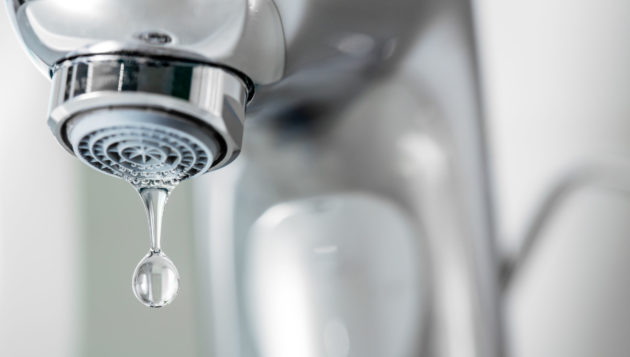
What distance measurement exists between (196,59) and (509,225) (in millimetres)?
173

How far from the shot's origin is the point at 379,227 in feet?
0.84

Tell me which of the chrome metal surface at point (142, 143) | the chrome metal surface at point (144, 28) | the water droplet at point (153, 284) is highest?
the chrome metal surface at point (144, 28)

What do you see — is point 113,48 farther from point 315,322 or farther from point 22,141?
point 22,141

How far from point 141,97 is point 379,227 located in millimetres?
102

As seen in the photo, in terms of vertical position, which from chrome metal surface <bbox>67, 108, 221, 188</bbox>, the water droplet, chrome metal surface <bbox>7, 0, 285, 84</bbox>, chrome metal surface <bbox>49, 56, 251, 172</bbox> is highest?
chrome metal surface <bbox>7, 0, 285, 84</bbox>

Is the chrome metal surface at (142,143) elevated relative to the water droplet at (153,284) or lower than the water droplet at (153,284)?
elevated

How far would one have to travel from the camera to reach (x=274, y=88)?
0.82 feet

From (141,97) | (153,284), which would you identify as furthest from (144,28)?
(153,284)

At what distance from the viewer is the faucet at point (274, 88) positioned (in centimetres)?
21

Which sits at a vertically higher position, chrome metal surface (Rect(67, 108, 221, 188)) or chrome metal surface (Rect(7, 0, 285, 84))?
chrome metal surface (Rect(7, 0, 285, 84))

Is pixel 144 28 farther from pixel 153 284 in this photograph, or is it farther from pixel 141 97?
pixel 153 284

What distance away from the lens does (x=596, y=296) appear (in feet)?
1.11

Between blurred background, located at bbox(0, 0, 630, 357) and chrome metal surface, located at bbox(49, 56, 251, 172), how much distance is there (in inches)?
2.1

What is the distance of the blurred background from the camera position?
0.83 ft
